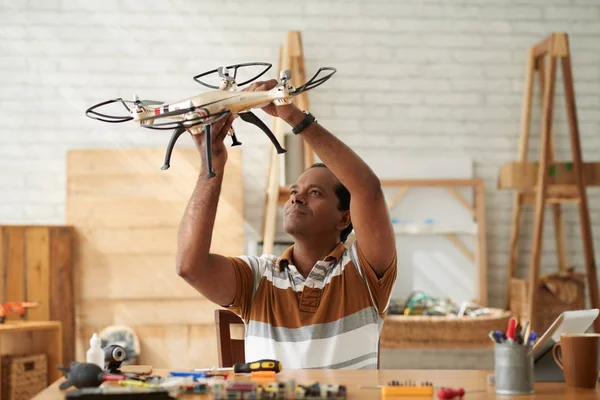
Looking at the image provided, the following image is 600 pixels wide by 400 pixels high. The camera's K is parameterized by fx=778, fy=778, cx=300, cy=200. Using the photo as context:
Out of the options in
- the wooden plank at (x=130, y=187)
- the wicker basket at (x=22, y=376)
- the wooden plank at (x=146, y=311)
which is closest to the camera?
the wicker basket at (x=22, y=376)

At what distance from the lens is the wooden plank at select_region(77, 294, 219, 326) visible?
4.62 m

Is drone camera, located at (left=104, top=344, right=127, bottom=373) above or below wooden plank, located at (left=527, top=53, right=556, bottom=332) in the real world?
below

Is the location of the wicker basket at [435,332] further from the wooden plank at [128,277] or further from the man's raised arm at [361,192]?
the man's raised arm at [361,192]

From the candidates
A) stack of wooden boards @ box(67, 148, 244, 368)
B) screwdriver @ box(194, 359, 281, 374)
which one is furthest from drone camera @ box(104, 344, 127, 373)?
stack of wooden boards @ box(67, 148, 244, 368)

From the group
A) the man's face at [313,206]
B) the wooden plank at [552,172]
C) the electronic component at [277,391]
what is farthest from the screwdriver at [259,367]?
the wooden plank at [552,172]

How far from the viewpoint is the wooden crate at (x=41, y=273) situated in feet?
14.5

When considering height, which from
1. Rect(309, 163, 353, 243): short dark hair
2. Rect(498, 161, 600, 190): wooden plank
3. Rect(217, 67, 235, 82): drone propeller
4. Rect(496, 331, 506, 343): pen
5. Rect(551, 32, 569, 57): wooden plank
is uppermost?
Rect(551, 32, 569, 57): wooden plank

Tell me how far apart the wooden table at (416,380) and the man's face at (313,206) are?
0.58 metres

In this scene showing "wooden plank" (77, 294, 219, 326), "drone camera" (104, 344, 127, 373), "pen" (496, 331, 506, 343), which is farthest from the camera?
"wooden plank" (77, 294, 219, 326)

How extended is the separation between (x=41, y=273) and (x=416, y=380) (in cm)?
329

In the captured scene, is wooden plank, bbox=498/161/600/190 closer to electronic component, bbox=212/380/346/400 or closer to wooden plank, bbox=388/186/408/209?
wooden plank, bbox=388/186/408/209

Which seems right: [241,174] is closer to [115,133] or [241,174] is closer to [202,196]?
[115,133]

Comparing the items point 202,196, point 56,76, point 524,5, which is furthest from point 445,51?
point 202,196

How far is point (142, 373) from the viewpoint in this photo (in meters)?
1.77
